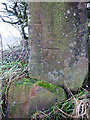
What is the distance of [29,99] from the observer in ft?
4.62

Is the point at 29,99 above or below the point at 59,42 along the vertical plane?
below

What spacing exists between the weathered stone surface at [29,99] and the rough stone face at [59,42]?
0.17 meters

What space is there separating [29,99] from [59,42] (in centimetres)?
74

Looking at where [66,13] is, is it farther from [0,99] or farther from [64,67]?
[0,99]

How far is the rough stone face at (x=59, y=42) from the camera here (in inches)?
58.5

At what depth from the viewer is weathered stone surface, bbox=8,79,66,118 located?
4.56 feet

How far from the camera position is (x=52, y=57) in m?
1.53

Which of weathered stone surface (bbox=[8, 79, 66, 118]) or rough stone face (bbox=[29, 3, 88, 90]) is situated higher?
rough stone face (bbox=[29, 3, 88, 90])

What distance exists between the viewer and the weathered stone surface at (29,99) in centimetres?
139

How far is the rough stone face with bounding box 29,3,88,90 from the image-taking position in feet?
4.87

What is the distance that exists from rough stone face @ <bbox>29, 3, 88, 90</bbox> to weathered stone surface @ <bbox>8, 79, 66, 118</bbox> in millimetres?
172

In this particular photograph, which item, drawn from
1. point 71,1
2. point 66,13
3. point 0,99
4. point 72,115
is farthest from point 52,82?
point 71,1

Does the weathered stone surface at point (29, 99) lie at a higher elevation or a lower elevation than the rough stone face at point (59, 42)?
lower

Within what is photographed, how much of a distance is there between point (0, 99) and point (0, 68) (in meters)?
0.56
